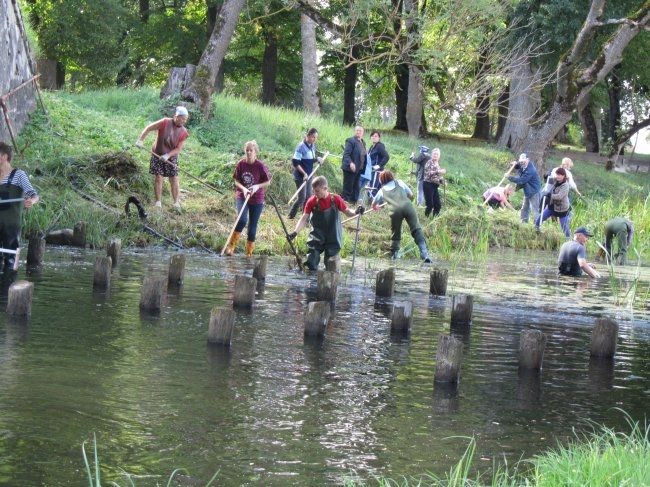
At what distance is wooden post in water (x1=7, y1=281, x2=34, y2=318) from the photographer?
12.3 metres

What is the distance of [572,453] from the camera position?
7.84m

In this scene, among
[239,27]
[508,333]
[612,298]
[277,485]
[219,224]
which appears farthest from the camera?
[239,27]

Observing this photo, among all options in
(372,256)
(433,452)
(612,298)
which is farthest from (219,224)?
(433,452)

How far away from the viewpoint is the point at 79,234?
1988cm

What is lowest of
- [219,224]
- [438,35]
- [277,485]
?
[277,485]

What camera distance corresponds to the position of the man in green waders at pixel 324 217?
17.2 metres

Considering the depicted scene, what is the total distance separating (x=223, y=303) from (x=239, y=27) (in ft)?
115

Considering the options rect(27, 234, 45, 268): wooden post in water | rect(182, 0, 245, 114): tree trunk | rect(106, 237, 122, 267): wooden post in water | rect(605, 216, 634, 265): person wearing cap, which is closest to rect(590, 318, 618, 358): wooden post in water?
rect(106, 237, 122, 267): wooden post in water

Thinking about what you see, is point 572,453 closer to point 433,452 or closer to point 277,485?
point 433,452

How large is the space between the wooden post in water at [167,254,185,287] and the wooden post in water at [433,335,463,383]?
6.17 meters

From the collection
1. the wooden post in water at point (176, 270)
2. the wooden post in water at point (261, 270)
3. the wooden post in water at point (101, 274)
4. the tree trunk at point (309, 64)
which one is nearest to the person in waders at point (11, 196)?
the wooden post in water at point (101, 274)

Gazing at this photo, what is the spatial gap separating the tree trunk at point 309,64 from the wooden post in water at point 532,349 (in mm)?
28138

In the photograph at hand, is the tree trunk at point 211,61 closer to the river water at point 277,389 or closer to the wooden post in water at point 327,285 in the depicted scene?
the river water at point 277,389

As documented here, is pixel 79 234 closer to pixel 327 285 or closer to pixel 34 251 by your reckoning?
pixel 34 251
